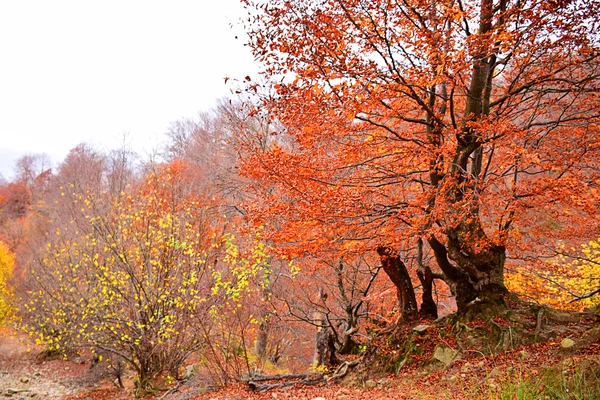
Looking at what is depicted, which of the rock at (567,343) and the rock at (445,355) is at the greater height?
the rock at (567,343)

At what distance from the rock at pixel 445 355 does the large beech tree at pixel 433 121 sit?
1107 mm

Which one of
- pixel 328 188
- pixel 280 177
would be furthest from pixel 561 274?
pixel 280 177

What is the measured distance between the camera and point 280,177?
650cm

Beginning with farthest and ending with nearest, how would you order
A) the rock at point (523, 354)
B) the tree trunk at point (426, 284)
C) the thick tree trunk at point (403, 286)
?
1. the thick tree trunk at point (403, 286)
2. the tree trunk at point (426, 284)
3. the rock at point (523, 354)

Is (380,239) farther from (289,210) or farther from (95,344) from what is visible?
(95,344)

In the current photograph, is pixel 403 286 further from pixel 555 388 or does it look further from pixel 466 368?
pixel 555 388

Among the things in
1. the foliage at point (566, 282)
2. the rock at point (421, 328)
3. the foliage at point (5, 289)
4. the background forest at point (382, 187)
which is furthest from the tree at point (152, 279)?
the foliage at point (5, 289)

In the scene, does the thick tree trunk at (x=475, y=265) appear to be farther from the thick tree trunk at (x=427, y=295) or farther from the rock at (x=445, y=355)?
the rock at (x=445, y=355)

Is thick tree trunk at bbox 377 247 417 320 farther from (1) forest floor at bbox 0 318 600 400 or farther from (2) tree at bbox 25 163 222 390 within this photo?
(2) tree at bbox 25 163 222 390

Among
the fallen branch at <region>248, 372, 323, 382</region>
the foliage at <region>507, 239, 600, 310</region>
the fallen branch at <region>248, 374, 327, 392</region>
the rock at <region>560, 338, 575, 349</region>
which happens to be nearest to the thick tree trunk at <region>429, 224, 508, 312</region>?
the rock at <region>560, 338, 575, 349</region>

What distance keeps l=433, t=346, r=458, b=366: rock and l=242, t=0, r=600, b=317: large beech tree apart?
1107 mm

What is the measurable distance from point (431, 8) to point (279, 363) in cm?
1396

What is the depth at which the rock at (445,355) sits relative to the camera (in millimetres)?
6359

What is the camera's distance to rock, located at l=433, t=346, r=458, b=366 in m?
6.36
